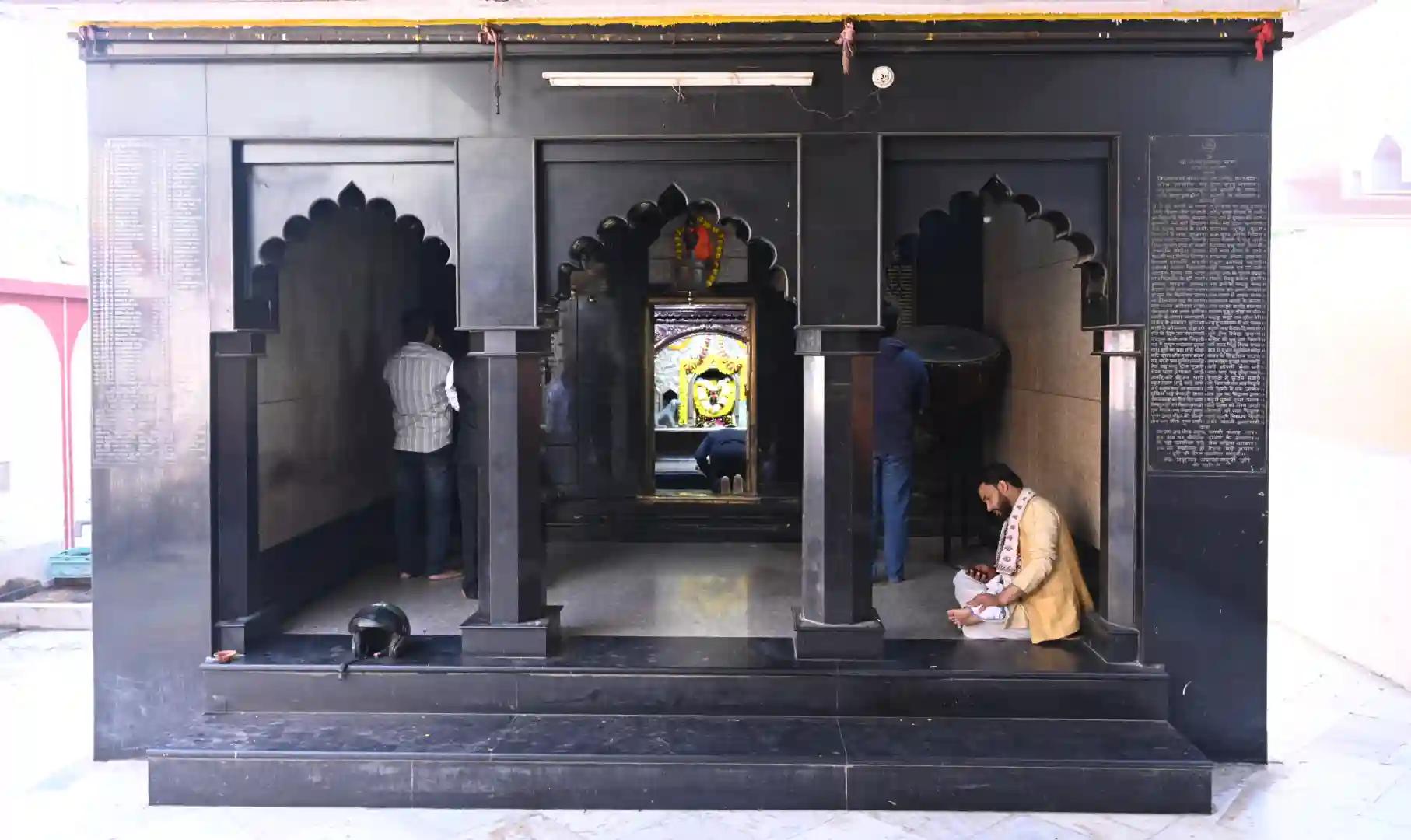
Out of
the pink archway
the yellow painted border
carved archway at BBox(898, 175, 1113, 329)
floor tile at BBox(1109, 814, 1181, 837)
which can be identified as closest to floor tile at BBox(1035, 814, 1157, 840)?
floor tile at BBox(1109, 814, 1181, 837)

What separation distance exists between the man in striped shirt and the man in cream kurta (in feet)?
11.8

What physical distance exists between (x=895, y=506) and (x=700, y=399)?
4.65m

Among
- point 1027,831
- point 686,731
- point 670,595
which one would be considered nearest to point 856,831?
point 1027,831

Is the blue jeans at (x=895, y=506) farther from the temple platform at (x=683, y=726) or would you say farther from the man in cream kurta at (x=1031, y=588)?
the man in cream kurta at (x=1031, y=588)

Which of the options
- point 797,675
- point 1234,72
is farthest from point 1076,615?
point 1234,72

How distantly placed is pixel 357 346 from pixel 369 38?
3013 millimetres

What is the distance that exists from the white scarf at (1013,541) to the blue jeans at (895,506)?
1221 millimetres

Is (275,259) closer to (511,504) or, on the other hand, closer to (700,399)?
(511,504)

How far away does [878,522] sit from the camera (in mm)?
8266

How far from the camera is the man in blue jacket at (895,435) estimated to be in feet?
22.9

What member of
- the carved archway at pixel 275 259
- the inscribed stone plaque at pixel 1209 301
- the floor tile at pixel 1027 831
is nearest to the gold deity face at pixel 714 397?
the carved archway at pixel 275 259

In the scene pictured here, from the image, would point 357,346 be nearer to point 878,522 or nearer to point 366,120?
point 366,120

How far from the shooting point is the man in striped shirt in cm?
688

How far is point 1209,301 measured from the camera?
203 inches
